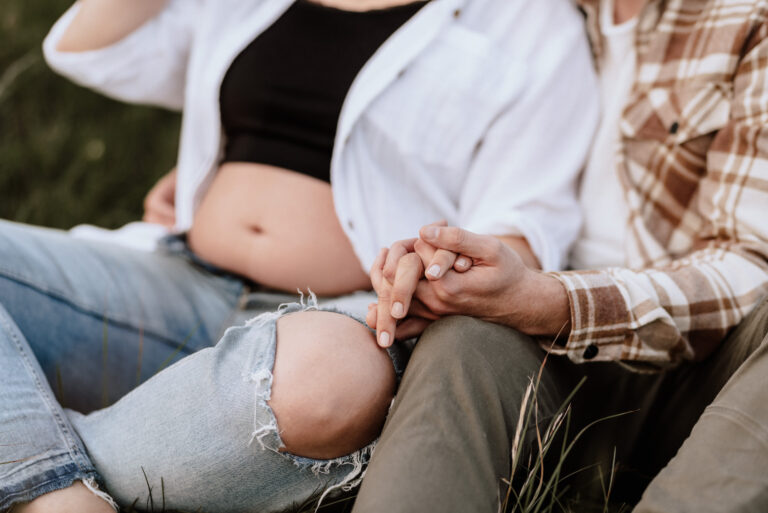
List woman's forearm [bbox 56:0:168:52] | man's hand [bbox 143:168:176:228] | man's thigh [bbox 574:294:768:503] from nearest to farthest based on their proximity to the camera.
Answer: man's thigh [bbox 574:294:768:503] → woman's forearm [bbox 56:0:168:52] → man's hand [bbox 143:168:176:228]

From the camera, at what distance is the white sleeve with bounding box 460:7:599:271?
1.41 metres

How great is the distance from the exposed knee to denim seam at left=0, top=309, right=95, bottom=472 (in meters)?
0.30

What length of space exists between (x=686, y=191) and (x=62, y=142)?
7.52 feet

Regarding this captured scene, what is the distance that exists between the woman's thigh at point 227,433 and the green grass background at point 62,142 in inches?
65.9

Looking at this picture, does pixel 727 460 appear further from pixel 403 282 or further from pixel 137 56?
pixel 137 56

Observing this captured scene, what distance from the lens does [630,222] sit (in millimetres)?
1421

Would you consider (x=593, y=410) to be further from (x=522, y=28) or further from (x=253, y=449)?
(x=522, y=28)

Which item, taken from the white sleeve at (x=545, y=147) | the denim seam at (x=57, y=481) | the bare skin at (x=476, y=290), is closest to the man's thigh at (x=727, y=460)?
the bare skin at (x=476, y=290)

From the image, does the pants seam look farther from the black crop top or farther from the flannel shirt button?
the black crop top

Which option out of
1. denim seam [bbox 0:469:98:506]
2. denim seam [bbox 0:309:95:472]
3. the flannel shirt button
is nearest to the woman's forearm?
Answer: denim seam [bbox 0:309:95:472]

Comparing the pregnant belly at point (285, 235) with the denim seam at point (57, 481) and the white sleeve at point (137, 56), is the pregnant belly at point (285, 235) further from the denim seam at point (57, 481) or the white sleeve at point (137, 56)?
the denim seam at point (57, 481)

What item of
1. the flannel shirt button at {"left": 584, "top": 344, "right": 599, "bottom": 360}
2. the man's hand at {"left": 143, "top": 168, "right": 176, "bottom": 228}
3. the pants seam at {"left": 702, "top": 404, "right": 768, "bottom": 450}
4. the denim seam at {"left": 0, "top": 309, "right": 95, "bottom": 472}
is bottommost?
the man's hand at {"left": 143, "top": 168, "right": 176, "bottom": 228}

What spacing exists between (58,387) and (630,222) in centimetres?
114

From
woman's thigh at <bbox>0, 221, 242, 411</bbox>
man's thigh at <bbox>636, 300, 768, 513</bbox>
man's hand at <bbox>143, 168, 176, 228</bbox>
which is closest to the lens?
man's thigh at <bbox>636, 300, 768, 513</bbox>
